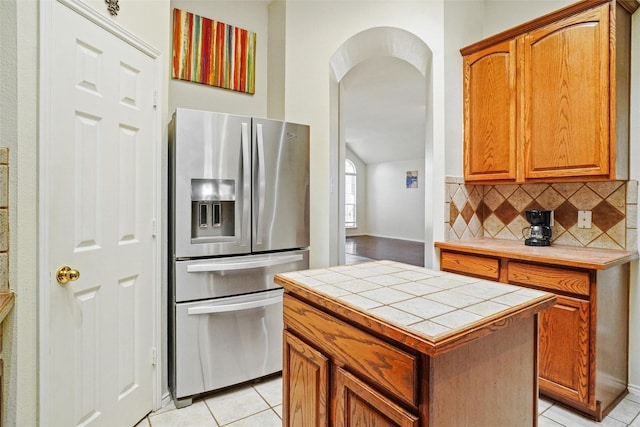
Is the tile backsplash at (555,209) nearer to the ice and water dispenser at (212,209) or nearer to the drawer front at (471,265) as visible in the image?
the drawer front at (471,265)

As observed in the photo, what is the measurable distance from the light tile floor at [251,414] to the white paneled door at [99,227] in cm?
19

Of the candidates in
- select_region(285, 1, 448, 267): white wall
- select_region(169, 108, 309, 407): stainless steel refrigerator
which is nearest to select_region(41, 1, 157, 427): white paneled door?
select_region(169, 108, 309, 407): stainless steel refrigerator

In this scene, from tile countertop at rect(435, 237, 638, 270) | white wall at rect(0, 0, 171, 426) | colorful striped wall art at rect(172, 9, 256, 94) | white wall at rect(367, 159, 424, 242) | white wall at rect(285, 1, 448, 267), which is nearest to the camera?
white wall at rect(0, 0, 171, 426)

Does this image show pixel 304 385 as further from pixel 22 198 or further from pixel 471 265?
pixel 471 265

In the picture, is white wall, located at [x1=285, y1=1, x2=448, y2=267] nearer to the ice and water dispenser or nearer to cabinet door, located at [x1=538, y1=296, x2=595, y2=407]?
the ice and water dispenser

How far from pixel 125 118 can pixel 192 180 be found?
48 cm

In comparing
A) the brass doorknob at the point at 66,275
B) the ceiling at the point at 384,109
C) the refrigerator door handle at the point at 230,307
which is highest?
the ceiling at the point at 384,109

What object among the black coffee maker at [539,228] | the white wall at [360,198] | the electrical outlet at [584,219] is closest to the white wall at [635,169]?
the electrical outlet at [584,219]

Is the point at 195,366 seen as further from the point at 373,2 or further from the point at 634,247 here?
the point at 373,2

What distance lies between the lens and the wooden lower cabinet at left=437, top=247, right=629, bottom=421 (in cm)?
189

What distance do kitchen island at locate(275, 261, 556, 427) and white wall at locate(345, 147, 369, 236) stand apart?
10.8 m

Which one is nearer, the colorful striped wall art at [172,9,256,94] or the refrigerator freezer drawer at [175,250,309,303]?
the refrigerator freezer drawer at [175,250,309,303]

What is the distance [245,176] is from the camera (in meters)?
2.24

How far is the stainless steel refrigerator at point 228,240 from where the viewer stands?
207 centimetres
